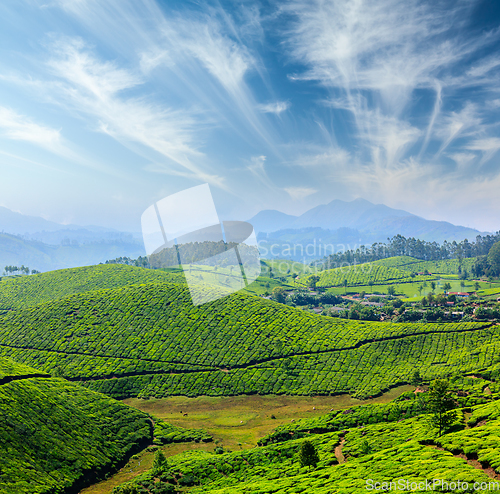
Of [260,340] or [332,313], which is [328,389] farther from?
[332,313]

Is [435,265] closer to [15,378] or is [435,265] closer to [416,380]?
[416,380]

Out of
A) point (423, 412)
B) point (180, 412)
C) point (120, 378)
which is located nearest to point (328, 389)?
point (423, 412)

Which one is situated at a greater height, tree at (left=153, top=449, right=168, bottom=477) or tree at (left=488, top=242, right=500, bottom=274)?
tree at (left=488, top=242, right=500, bottom=274)

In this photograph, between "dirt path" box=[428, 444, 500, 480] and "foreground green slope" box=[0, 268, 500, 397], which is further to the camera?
"foreground green slope" box=[0, 268, 500, 397]

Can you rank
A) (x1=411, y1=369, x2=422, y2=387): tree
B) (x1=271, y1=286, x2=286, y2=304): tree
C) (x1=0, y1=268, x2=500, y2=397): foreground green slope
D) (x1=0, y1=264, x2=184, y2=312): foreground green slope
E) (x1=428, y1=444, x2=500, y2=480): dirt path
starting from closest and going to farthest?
(x1=428, y1=444, x2=500, y2=480): dirt path
(x1=411, y1=369, x2=422, y2=387): tree
(x1=0, y1=268, x2=500, y2=397): foreground green slope
(x1=0, y1=264, x2=184, y2=312): foreground green slope
(x1=271, y1=286, x2=286, y2=304): tree

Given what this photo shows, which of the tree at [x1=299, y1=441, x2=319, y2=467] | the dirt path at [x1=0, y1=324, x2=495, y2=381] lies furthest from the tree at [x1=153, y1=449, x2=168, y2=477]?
the dirt path at [x1=0, y1=324, x2=495, y2=381]

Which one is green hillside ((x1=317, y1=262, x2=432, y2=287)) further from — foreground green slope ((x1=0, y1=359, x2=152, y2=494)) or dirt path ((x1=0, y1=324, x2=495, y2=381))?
foreground green slope ((x1=0, y1=359, x2=152, y2=494))

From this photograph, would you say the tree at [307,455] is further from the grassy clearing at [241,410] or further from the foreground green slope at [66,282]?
the foreground green slope at [66,282]

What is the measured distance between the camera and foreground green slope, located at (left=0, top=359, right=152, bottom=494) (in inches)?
979

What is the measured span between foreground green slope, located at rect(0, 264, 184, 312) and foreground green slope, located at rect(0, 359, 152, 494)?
1848 inches

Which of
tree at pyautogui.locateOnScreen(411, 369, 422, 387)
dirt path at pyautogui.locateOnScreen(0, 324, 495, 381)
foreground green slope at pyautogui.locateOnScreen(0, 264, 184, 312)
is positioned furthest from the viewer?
foreground green slope at pyautogui.locateOnScreen(0, 264, 184, 312)

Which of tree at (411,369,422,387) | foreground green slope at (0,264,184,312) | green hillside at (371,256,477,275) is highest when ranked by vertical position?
foreground green slope at (0,264,184,312)

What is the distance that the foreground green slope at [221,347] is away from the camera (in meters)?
50.2

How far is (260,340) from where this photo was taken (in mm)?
60781
